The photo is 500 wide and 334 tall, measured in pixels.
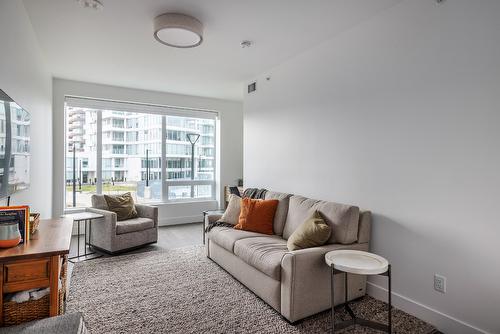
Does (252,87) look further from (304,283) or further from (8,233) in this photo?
(8,233)

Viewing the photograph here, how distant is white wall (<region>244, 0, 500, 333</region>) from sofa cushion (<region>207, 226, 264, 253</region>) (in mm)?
957

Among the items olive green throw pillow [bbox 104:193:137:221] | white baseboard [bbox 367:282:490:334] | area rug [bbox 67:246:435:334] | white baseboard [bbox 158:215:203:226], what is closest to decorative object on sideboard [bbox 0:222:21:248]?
area rug [bbox 67:246:435:334]

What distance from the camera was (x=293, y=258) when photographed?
7.40 ft

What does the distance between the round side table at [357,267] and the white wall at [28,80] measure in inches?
97.4

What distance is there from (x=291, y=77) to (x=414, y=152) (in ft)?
6.42

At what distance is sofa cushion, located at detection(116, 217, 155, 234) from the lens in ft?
12.9

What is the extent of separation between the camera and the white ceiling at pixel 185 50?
2559 mm

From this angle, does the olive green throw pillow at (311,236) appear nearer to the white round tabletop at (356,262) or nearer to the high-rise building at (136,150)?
the white round tabletop at (356,262)

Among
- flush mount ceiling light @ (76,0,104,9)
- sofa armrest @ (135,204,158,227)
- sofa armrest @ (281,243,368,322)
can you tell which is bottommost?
sofa armrest @ (281,243,368,322)

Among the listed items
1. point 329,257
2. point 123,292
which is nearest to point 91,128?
point 123,292

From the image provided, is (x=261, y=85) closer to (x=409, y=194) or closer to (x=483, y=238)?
(x=409, y=194)

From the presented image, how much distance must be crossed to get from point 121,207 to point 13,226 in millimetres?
2658

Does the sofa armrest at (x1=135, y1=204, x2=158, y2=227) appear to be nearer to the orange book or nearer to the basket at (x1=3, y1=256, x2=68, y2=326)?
the orange book

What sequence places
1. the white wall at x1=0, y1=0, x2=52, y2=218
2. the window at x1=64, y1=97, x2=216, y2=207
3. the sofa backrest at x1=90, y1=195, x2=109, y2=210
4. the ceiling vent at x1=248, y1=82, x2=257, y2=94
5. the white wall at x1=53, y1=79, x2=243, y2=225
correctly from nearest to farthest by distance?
1. the white wall at x1=0, y1=0, x2=52, y2=218
2. the sofa backrest at x1=90, y1=195, x2=109, y2=210
3. the ceiling vent at x1=248, y1=82, x2=257, y2=94
4. the white wall at x1=53, y1=79, x2=243, y2=225
5. the window at x1=64, y1=97, x2=216, y2=207
